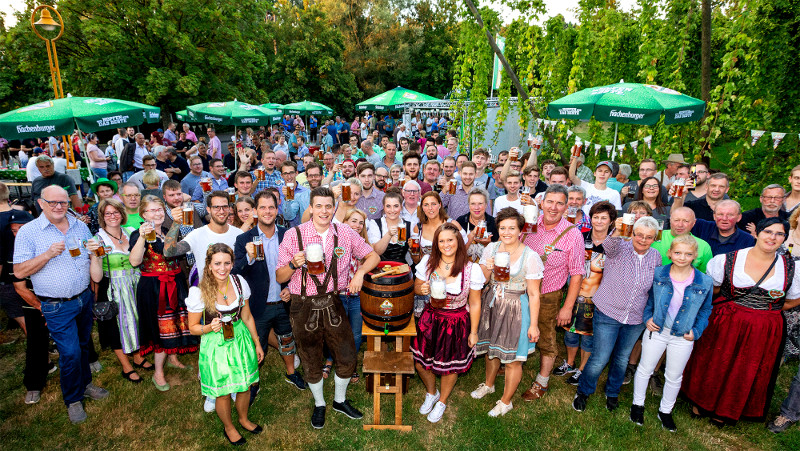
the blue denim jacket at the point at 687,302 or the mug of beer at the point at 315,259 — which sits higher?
the mug of beer at the point at 315,259

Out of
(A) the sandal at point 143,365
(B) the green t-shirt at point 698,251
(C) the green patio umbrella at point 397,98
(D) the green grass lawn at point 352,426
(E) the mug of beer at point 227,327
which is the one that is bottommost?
(D) the green grass lawn at point 352,426

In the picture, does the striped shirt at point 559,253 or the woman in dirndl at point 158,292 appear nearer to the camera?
the striped shirt at point 559,253

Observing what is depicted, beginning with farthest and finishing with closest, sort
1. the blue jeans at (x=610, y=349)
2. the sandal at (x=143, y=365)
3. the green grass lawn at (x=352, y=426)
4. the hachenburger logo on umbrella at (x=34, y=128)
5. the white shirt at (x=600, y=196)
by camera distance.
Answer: the hachenburger logo on umbrella at (x=34, y=128) < the white shirt at (x=600, y=196) < the sandal at (x=143, y=365) < the blue jeans at (x=610, y=349) < the green grass lawn at (x=352, y=426)

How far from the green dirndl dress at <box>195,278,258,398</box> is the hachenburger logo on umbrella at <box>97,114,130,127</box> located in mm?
4274

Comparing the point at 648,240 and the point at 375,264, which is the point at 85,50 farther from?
the point at 648,240

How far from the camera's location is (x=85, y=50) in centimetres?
1800

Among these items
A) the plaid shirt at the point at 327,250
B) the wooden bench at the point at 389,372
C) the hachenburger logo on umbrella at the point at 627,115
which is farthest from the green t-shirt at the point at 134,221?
the hachenburger logo on umbrella at the point at 627,115

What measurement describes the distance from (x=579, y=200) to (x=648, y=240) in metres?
1.04

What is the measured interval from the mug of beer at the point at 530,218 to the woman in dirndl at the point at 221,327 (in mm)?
2571

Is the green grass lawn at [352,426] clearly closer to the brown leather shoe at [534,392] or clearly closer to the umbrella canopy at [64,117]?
the brown leather shoe at [534,392]

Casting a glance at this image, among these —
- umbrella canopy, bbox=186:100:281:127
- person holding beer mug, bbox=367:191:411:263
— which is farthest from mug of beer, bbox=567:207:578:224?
umbrella canopy, bbox=186:100:281:127

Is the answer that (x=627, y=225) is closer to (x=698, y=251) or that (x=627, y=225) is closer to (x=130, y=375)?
(x=698, y=251)

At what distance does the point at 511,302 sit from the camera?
3705 mm

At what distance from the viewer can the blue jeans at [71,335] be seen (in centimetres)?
375
